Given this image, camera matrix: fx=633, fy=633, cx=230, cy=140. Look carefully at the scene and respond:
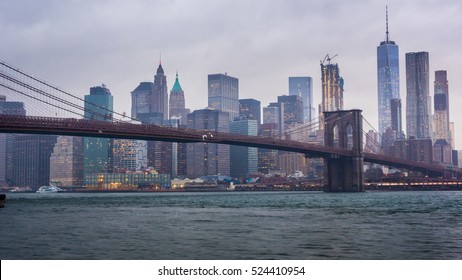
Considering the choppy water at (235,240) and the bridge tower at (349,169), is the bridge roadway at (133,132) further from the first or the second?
the choppy water at (235,240)

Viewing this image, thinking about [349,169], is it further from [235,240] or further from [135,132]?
[235,240]

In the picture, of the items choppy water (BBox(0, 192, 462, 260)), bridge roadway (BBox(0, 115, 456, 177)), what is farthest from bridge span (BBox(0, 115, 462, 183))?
choppy water (BBox(0, 192, 462, 260))

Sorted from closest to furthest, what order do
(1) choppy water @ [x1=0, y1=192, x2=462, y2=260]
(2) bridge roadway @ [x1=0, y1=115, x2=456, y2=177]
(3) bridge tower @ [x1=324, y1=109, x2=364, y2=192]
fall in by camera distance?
(1) choppy water @ [x1=0, y1=192, x2=462, y2=260] → (2) bridge roadway @ [x1=0, y1=115, x2=456, y2=177] → (3) bridge tower @ [x1=324, y1=109, x2=364, y2=192]

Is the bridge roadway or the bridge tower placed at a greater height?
the bridge roadway

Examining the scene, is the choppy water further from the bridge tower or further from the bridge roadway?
the bridge tower

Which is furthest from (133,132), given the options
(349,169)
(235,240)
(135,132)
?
(235,240)

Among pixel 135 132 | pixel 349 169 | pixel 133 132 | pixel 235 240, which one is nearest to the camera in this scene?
pixel 235 240

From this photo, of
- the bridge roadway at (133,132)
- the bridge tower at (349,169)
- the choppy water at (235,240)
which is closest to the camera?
the choppy water at (235,240)

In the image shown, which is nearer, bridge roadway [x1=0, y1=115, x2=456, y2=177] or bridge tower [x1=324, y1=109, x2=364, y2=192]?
bridge roadway [x1=0, y1=115, x2=456, y2=177]

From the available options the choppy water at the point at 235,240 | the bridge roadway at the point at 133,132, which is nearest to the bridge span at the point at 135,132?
the bridge roadway at the point at 133,132
